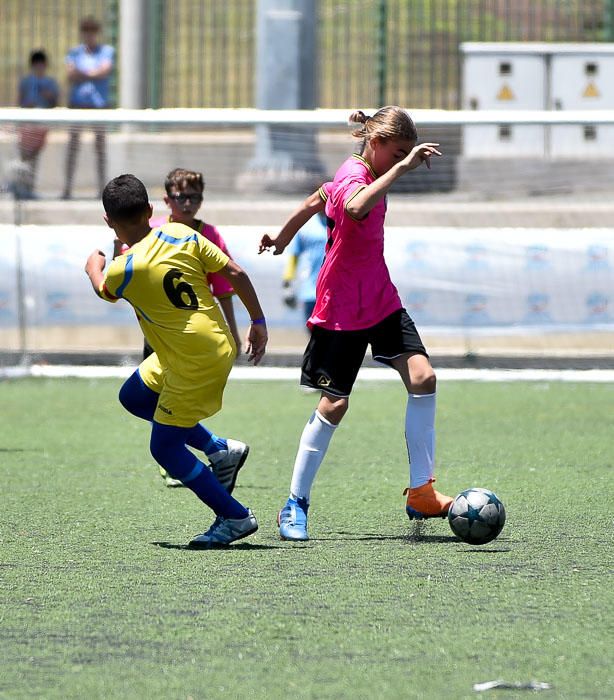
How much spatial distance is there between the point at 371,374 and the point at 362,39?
23.3 feet

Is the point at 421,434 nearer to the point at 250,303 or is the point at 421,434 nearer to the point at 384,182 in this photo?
the point at 250,303

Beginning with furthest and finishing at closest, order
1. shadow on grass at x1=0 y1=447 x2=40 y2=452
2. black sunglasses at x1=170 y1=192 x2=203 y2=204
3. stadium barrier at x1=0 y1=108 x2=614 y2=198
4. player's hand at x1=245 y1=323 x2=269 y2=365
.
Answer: stadium barrier at x1=0 y1=108 x2=614 y2=198 → shadow on grass at x1=0 y1=447 x2=40 y2=452 → black sunglasses at x1=170 y1=192 x2=203 y2=204 → player's hand at x1=245 y1=323 x2=269 y2=365

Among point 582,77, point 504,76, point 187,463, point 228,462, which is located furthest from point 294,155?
point 187,463

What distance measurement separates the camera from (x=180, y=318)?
238 inches

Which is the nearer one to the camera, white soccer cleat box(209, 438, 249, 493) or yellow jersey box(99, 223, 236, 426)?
yellow jersey box(99, 223, 236, 426)

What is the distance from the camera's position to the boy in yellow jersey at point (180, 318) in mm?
5969

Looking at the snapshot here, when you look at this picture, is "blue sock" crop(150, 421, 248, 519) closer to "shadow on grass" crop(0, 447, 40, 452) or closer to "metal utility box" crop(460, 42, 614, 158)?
"shadow on grass" crop(0, 447, 40, 452)

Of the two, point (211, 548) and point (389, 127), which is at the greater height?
point (389, 127)

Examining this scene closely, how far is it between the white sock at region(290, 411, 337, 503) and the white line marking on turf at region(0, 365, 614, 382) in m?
6.61

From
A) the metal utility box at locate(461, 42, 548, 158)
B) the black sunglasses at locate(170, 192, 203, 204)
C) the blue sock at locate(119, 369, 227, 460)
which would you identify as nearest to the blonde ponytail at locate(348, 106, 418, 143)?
the blue sock at locate(119, 369, 227, 460)

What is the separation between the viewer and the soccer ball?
19.8 ft

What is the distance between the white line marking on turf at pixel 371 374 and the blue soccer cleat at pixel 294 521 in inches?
264

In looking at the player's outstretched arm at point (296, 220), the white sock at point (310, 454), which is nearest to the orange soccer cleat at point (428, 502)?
the white sock at point (310, 454)

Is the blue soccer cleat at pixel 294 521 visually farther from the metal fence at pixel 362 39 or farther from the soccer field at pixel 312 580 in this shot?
the metal fence at pixel 362 39
